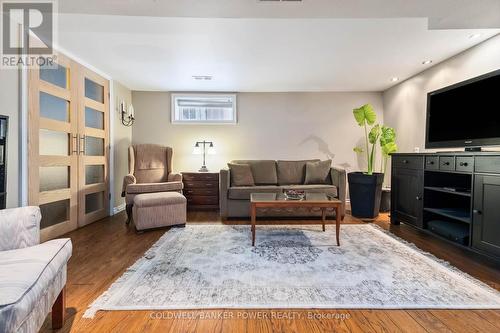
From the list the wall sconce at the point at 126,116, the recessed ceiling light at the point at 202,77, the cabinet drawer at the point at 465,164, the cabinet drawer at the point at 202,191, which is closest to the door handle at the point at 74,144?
the wall sconce at the point at 126,116

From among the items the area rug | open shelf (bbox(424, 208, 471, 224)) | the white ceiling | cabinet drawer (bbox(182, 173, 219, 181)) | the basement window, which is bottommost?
the area rug

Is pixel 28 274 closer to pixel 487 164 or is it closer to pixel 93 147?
pixel 93 147

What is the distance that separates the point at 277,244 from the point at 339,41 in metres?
2.38

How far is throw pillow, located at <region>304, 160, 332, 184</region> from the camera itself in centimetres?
425

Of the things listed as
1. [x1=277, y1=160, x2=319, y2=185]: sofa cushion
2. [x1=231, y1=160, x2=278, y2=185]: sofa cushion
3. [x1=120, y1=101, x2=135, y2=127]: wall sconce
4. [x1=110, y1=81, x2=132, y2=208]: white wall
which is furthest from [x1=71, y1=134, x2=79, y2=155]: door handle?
[x1=277, y1=160, x2=319, y2=185]: sofa cushion

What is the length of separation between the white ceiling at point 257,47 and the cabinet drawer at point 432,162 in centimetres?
132

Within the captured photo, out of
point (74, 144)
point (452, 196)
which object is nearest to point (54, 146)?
point (74, 144)

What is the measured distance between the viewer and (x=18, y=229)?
1.40 m

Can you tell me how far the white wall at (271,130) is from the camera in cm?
493

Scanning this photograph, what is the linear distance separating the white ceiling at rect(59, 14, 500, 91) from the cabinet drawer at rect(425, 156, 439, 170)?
1323 mm

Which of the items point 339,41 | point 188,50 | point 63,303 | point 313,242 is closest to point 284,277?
point 313,242

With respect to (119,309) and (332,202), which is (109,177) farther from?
(332,202)

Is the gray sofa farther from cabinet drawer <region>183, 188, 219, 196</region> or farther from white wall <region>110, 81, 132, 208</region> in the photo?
white wall <region>110, 81, 132, 208</region>

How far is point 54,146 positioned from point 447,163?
14.6ft
